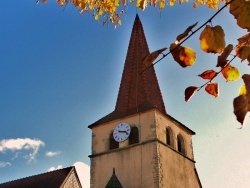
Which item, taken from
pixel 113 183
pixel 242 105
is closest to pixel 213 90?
pixel 242 105

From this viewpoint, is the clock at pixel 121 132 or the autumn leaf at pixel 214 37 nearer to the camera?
the autumn leaf at pixel 214 37

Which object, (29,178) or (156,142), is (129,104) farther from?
(29,178)

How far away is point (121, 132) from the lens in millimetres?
23500

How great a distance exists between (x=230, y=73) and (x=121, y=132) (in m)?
21.6

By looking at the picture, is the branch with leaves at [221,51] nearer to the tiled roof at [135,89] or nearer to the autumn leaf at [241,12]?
the autumn leaf at [241,12]

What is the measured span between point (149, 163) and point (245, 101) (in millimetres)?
20531

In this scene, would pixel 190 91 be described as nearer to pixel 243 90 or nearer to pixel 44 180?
pixel 243 90

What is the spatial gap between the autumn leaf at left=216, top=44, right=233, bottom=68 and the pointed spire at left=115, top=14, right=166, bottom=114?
21233 mm

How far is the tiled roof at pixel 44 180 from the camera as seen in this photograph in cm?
2210

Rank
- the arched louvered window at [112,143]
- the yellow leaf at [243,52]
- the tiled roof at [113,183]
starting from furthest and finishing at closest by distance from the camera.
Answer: the arched louvered window at [112,143]
the tiled roof at [113,183]
the yellow leaf at [243,52]

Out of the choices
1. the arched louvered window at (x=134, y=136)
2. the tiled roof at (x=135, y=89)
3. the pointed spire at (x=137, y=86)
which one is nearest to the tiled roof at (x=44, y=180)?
the arched louvered window at (x=134, y=136)

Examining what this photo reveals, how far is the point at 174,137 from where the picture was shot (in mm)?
24172

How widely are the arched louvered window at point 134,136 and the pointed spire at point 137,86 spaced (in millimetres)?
961

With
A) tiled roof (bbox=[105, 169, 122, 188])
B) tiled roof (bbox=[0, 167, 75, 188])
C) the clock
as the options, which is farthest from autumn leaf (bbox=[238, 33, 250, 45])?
the clock
